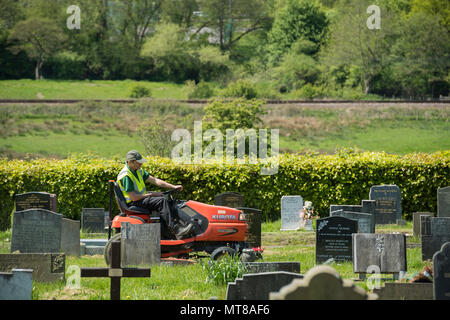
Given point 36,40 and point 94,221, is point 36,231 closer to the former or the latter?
point 94,221

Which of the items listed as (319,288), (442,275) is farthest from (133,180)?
(319,288)

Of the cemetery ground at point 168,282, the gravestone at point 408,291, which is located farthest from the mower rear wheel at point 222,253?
the gravestone at point 408,291

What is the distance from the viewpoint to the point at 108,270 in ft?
24.5

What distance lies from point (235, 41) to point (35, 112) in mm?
38041

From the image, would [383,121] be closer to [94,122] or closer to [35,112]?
[94,122]

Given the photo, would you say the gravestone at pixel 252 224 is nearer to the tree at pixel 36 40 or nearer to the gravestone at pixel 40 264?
Result: the gravestone at pixel 40 264

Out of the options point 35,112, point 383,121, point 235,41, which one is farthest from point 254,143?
point 235,41

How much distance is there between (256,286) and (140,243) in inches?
146

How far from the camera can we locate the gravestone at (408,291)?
763 centimetres

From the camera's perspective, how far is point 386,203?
54.1 feet

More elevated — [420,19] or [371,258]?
[420,19]

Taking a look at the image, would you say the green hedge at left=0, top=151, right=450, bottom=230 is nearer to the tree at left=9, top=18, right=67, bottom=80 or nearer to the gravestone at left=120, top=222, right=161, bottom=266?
the gravestone at left=120, top=222, right=161, bottom=266

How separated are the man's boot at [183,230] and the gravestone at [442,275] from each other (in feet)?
15.1

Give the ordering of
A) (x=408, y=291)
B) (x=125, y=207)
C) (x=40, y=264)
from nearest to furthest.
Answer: (x=408, y=291), (x=40, y=264), (x=125, y=207)
